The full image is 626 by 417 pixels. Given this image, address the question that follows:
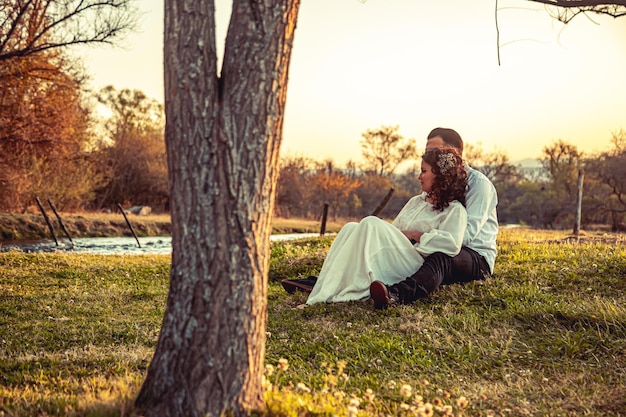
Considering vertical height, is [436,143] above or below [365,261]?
above

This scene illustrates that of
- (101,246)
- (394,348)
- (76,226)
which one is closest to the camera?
(394,348)

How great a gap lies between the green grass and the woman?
0.30 m

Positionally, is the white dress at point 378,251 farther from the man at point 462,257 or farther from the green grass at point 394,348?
the green grass at point 394,348

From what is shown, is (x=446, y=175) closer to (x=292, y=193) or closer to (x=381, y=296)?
(x=381, y=296)

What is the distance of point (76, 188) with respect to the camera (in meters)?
28.2

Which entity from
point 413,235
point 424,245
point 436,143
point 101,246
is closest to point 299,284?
point 413,235

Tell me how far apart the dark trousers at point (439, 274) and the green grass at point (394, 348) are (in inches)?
5.6

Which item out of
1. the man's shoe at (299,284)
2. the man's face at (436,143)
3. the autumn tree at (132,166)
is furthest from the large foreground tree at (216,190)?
the autumn tree at (132,166)

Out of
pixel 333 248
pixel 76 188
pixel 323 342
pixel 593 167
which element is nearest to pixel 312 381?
pixel 323 342

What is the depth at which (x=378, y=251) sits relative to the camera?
19.0 ft

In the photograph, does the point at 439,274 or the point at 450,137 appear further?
the point at 450,137

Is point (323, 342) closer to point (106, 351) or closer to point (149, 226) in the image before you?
point (106, 351)

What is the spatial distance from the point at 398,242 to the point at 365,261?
42cm

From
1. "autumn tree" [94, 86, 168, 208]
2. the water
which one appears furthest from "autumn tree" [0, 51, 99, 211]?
"autumn tree" [94, 86, 168, 208]
